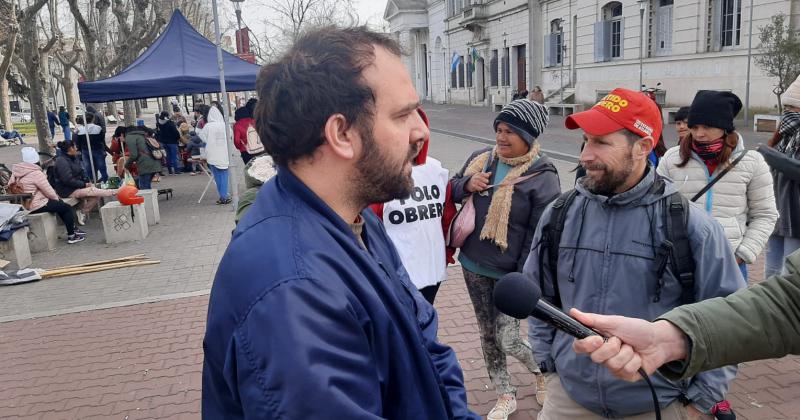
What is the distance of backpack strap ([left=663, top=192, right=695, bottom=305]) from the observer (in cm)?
236

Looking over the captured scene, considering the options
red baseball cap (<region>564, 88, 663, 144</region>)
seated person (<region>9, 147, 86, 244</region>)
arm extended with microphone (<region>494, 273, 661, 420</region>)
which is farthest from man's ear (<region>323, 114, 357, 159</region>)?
seated person (<region>9, 147, 86, 244</region>)

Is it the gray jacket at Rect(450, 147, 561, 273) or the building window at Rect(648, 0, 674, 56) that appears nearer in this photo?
the gray jacket at Rect(450, 147, 561, 273)

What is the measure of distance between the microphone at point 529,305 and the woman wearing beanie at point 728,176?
250 centimetres

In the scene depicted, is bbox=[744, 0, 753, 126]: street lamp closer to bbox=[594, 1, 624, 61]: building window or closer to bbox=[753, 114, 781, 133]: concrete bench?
bbox=[753, 114, 781, 133]: concrete bench

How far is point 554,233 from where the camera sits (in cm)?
270

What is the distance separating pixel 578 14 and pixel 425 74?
3184 centimetres

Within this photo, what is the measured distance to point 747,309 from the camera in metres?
1.64

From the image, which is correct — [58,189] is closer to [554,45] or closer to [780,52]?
[780,52]

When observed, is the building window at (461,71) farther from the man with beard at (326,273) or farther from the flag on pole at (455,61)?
the man with beard at (326,273)

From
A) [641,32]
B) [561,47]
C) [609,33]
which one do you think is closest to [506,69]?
[561,47]

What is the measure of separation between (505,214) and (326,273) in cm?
256

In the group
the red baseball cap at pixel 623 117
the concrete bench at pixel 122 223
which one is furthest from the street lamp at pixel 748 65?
the red baseball cap at pixel 623 117

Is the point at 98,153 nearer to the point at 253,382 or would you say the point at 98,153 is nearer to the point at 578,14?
the point at 253,382

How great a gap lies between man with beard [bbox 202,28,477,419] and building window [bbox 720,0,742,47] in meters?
24.2
